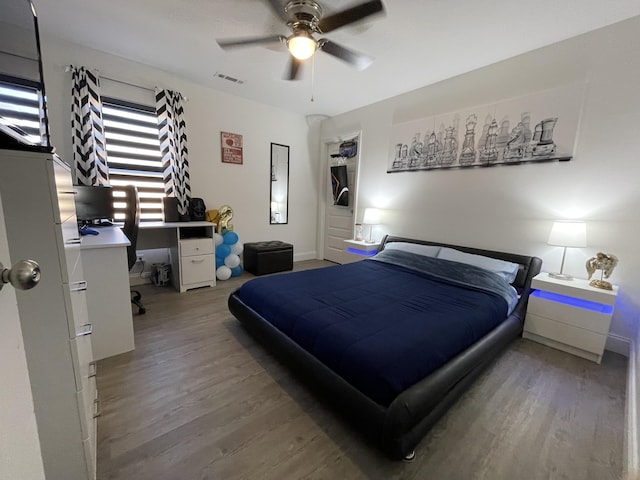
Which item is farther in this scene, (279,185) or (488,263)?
(279,185)

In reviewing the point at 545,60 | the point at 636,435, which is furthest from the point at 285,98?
the point at 636,435

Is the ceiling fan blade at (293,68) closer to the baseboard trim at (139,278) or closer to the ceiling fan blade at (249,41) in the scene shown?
the ceiling fan blade at (249,41)

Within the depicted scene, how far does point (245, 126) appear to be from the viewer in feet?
13.7

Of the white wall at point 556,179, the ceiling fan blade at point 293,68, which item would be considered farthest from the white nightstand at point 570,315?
the ceiling fan blade at point 293,68

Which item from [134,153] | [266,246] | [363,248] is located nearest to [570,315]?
[363,248]

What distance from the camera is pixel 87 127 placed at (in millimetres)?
2859

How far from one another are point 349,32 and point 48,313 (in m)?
2.83

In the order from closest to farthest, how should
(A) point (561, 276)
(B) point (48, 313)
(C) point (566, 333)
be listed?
(B) point (48, 313)
(C) point (566, 333)
(A) point (561, 276)

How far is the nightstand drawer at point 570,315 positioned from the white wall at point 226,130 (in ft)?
12.2

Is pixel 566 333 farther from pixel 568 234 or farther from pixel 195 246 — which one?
pixel 195 246

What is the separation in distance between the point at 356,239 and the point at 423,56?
255 cm

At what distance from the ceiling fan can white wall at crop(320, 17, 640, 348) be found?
5.54 ft

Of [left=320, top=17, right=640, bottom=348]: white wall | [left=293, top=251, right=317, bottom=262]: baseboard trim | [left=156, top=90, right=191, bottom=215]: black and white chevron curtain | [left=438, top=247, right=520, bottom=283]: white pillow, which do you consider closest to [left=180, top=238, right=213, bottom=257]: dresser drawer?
[left=156, top=90, right=191, bottom=215]: black and white chevron curtain

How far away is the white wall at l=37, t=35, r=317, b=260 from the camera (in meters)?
2.84
